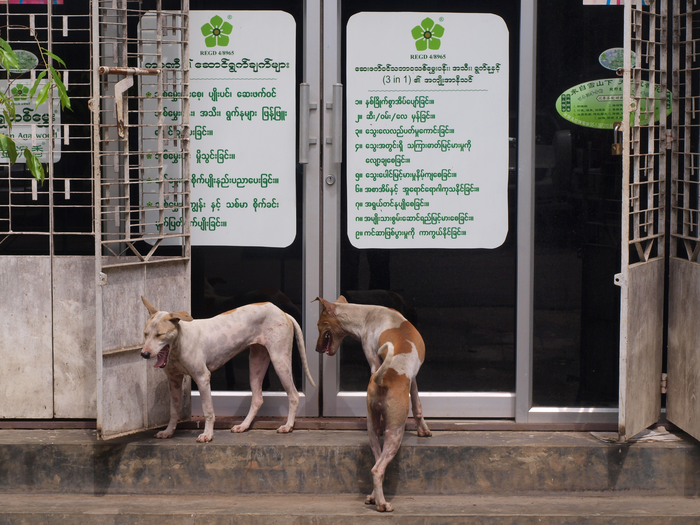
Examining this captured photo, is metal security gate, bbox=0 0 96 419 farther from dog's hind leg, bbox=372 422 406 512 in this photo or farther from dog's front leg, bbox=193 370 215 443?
dog's hind leg, bbox=372 422 406 512

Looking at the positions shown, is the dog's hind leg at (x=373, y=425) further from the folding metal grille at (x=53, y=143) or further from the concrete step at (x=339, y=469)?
the folding metal grille at (x=53, y=143)

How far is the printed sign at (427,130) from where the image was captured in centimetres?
535

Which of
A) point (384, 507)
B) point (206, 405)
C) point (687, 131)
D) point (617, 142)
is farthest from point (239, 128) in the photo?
point (687, 131)

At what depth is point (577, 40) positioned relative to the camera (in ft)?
17.5

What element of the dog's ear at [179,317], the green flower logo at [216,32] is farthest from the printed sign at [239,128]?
the dog's ear at [179,317]

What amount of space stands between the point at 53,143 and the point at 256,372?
1.97m

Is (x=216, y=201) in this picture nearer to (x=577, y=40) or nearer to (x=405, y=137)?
(x=405, y=137)

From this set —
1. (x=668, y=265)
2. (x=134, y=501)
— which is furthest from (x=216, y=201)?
(x=668, y=265)

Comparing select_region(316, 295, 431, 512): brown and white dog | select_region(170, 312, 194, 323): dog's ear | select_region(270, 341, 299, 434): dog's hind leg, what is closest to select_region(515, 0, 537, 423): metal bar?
select_region(316, 295, 431, 512): brown and white dog

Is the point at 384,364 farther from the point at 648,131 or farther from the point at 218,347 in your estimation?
the point at 648,131

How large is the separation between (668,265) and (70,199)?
3.93 metres

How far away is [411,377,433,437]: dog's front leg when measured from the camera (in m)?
5.01

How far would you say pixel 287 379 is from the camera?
5199 millimetres

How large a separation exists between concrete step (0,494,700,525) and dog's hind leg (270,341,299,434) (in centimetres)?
48
